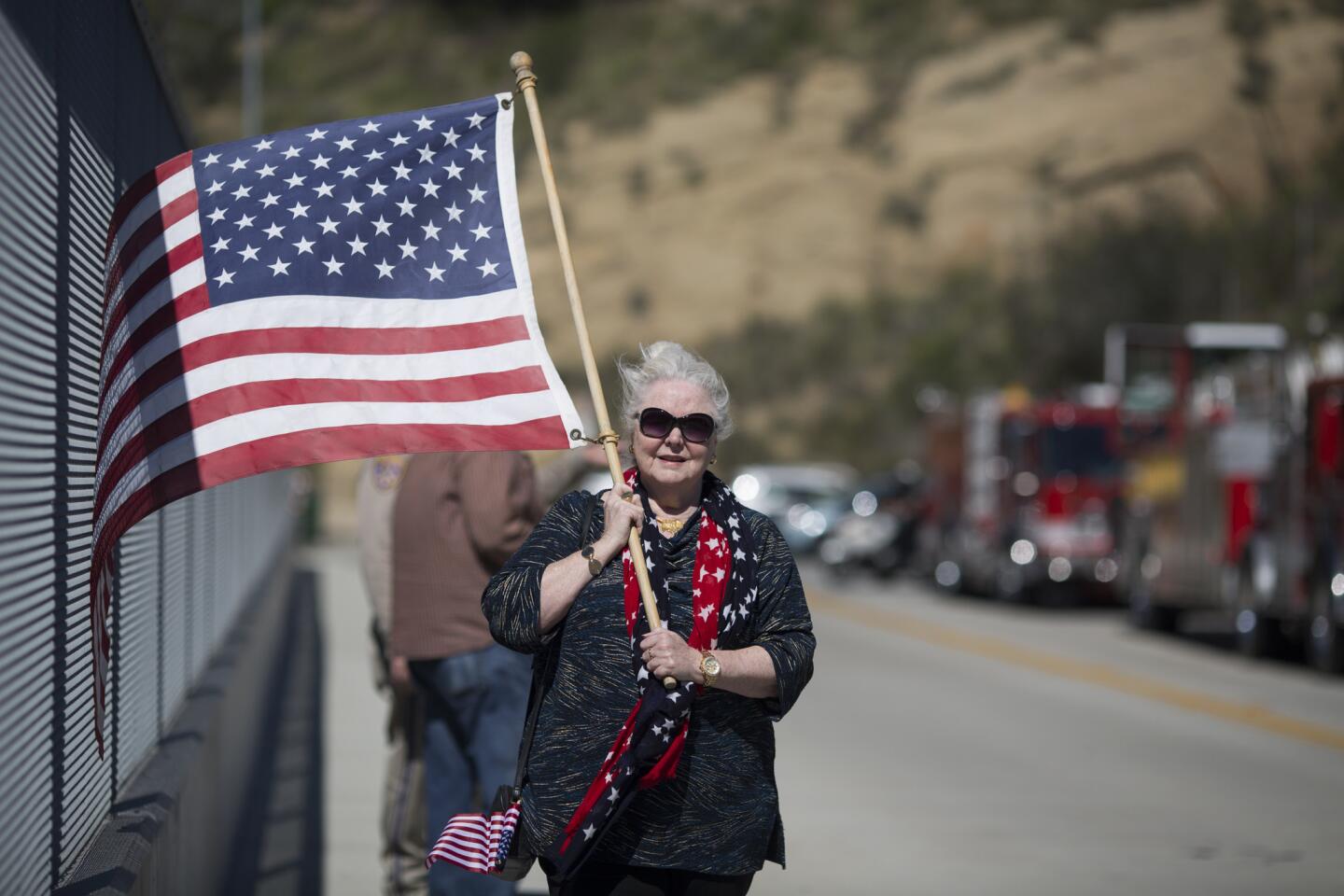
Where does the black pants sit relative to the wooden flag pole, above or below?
below

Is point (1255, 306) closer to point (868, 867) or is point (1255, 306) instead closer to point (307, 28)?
point (868, 867)

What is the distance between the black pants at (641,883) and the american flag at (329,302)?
115 cm

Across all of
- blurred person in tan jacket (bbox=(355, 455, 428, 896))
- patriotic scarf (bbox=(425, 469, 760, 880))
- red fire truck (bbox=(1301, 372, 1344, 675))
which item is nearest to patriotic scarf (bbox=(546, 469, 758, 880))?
patriotic scarf (bbox=(425, 469, 760, 880))

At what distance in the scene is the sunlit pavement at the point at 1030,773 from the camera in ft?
29.2

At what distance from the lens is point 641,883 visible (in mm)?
4508

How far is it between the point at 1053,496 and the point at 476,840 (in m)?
22.5

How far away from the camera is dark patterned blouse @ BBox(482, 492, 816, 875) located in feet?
14.6

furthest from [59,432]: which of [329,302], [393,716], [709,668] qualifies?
[393,716]

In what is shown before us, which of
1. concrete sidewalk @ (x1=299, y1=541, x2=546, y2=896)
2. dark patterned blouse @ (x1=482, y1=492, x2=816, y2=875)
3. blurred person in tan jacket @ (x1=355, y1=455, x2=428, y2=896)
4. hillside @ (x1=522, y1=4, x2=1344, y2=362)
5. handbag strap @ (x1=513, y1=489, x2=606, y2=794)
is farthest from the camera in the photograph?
hillside @ (x1=522, y1=4, x2=1344, y2=362)

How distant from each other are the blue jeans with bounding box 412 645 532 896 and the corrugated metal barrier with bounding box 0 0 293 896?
984mm

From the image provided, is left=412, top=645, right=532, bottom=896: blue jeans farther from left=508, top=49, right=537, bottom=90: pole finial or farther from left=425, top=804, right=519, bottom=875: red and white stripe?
left=508, top=49, right=537, bottom=90: pole finial

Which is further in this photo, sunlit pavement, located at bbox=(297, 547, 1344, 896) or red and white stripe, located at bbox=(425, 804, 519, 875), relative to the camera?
sunlit pavement, located at bbox=(297, 547, 1344, 896)

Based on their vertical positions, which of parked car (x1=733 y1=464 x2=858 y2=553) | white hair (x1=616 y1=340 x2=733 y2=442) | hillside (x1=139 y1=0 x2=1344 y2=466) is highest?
hillside (x1=139 y1=0 x2=1344 y2=466)

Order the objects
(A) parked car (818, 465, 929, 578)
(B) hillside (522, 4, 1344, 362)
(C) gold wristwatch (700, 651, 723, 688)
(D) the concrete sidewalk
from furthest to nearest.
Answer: (B) hillside (522, 4, 1344, 362) → (A) parked car (818, 465, 929, 578) → (D) the concrete sidewalk → (C) gold wristwatch (700, 651, 723, 688)
